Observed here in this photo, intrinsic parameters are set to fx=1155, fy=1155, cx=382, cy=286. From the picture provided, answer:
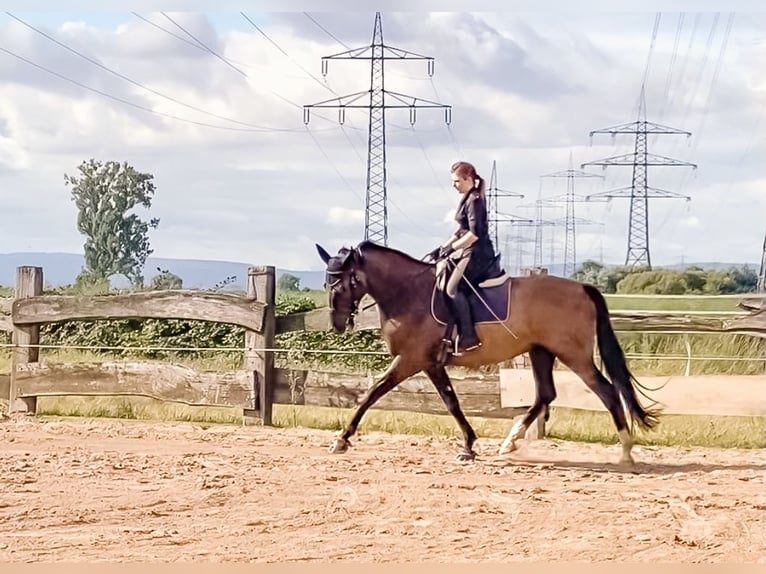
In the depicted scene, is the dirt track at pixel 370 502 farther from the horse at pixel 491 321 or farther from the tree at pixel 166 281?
the tree at pixel 166 281

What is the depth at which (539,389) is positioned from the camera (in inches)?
324

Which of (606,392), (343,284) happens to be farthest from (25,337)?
(606,392)

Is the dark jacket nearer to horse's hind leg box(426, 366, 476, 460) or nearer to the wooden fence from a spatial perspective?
horse's hind leg box(426, 366, 476, 460)

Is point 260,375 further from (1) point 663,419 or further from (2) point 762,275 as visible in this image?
(2) point 762,275

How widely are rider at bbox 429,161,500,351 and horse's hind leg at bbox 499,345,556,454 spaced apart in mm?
493

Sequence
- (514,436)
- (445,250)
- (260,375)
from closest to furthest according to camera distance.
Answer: (445,250)
(514,436)
(260,375)

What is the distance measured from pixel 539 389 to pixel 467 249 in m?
1.23

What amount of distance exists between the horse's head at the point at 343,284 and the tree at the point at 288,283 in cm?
106

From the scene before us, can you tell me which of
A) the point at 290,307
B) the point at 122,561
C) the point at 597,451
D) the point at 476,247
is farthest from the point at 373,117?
the point at 122,561

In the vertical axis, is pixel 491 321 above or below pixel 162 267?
below

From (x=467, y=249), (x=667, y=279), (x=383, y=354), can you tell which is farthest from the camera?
(x=383, y=354)

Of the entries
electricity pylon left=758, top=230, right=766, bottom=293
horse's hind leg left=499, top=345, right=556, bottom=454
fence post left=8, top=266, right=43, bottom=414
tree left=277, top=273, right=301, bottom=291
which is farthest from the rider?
fence post left=8, top=266, right=43, bottom=414

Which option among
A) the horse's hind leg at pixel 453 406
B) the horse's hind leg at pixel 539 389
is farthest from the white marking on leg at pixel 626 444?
the horse's hind leg at pixel 453 406

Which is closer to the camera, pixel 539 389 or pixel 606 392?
pixel 606 392
